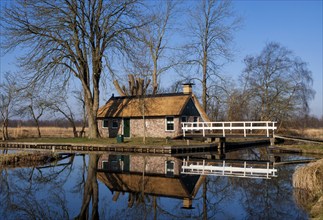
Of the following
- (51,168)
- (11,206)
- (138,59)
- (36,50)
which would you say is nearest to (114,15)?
(138,59)

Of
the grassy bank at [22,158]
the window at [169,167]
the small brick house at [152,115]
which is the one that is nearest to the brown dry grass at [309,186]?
the window at [169,167]

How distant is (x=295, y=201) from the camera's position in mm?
11461

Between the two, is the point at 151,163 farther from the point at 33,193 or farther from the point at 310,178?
the point at 310,178

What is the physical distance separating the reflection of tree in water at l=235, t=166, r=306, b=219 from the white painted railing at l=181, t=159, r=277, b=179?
1.02 m

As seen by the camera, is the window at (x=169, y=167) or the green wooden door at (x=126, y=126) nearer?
the window at (x=169, y=167)

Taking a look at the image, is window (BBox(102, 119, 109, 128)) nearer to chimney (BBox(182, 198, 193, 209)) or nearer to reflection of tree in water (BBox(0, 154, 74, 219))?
reflection of tree in water (BBox(0, 154, 74, 219))

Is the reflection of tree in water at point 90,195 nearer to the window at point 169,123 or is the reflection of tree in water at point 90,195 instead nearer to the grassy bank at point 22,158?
the grassy bank at point 22,158

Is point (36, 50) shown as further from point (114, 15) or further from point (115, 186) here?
point (115, 186)

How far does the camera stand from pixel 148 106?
34.7 metres

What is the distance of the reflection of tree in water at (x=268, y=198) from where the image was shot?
10.3 meters

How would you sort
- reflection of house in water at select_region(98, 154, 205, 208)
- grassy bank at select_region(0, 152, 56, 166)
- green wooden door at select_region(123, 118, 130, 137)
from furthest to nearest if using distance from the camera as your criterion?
1. green wooden door at select_region(123, 118, 130, 137)
2. grassy bank at select_region(0, 152, 56, 166)
3. reflection of house in water at select_region(98, 154, 205, 208)

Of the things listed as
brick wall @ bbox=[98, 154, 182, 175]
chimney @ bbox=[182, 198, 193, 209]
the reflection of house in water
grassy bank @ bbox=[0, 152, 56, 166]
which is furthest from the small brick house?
chimney @ bbox=[182, 198, 193, 209]

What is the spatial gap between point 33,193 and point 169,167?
782 centimetres

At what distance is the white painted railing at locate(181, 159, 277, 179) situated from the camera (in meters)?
17.2
